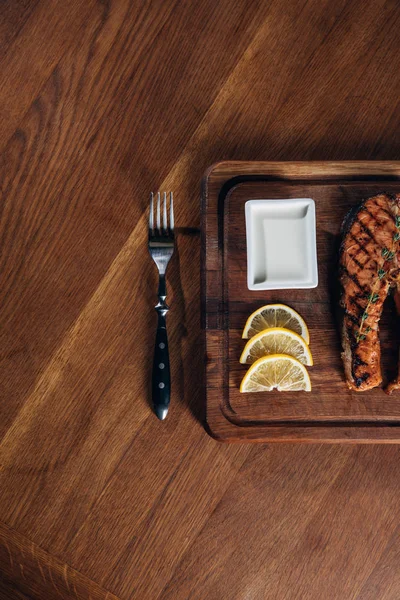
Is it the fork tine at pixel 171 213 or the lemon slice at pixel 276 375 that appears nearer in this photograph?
the lemon slice at pixel 276 375

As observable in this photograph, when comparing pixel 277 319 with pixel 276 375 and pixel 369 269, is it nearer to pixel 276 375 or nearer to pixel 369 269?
pixel 276 375

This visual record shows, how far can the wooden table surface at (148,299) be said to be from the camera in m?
1.43

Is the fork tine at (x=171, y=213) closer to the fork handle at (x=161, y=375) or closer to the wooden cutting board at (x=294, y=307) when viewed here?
the wooden cutting board at (x=294, y=307)

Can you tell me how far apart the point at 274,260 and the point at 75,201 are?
24.1 inches

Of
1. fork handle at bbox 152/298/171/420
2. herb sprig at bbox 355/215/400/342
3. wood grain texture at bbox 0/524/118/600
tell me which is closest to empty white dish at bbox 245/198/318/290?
herb sprig at bbox 355/215/400/342

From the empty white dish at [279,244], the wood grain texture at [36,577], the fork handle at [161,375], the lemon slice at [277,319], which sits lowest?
the wood grain texture at [36,577]

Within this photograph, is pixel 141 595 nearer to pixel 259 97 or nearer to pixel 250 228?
pixel 250 228

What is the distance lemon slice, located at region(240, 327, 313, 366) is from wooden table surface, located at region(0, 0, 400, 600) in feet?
0.59

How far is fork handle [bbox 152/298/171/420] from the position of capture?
1.42 metres

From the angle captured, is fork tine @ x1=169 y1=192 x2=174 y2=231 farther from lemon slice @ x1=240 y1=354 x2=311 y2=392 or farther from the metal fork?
lemon slice @ x1=240 y1=354 x2=311 y2=392

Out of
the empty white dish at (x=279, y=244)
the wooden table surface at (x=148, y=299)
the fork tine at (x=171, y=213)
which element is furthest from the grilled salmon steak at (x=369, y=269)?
the fork tine at (x=171, y=213)

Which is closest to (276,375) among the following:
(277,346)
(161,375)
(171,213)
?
(277,346)

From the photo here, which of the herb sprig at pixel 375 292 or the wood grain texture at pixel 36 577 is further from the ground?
the herb sprig at pixel 375 292

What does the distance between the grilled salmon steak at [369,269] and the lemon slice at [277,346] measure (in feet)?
0.40
